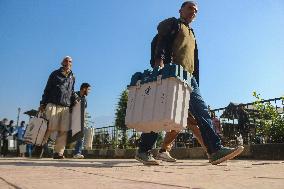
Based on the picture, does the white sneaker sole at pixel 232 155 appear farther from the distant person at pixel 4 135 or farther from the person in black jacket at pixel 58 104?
the distant person at pixel 4 135

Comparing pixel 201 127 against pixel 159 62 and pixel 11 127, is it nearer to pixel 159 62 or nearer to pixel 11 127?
pixel 159 62

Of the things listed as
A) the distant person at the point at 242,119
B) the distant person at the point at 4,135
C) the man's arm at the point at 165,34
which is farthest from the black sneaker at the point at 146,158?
the distant person at the point at 4,135

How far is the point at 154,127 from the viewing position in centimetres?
383

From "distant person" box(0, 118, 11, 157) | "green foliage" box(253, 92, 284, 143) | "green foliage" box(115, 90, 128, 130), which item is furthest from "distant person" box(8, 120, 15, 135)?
"green foliage" box(253, 92, 284, 143)

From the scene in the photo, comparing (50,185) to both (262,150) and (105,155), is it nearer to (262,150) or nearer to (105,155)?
(262,150)

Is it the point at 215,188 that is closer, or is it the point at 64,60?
the point at 215,188

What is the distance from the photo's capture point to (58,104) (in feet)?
23.9

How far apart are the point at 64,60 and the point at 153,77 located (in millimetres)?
4030

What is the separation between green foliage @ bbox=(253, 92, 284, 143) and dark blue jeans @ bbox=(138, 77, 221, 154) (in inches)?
131

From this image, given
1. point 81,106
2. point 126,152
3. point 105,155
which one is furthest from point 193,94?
point 105,155

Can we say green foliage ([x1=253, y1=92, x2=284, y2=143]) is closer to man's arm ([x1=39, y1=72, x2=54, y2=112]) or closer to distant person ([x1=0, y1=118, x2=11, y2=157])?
man's arm ([x1=39, y1=72, x2=54, y2=112])

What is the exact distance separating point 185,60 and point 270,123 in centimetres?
371

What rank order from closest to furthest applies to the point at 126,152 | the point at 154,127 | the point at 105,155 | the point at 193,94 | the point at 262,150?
1. the point at 154,127
2. the point at 193,94
3. the point at 262,150
4. the point at 126,152
5. the point at 105,155

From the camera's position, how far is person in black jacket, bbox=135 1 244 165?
4060 millimetres
